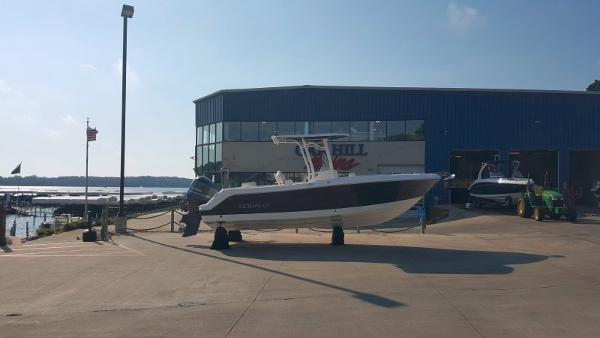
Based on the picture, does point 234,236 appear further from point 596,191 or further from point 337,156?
point 596,191

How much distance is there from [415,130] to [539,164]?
9.57 metres

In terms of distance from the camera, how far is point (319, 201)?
613 inches

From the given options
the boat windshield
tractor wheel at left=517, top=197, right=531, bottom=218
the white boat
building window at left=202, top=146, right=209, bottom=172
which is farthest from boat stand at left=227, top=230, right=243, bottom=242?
building window at left=202, top=146, right=209, bottom=172

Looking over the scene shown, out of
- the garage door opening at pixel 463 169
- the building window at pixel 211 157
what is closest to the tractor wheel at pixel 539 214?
the garage door opening at pixel 463 169

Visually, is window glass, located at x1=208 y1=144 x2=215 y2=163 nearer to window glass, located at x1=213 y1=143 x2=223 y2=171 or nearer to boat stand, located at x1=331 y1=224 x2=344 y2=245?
window glass, located at x1=213 y1=143 x2=223 y2=171

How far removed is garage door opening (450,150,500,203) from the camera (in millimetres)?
40969

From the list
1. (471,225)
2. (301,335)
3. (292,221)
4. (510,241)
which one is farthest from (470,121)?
(301,335)

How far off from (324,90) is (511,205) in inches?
577

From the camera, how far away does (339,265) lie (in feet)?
39.9

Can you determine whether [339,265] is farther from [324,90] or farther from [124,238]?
[324,90]

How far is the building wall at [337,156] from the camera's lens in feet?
129

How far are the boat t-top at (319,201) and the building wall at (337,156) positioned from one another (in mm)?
22584

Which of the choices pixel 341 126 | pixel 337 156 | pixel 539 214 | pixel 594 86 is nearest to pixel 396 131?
pixel 341 126

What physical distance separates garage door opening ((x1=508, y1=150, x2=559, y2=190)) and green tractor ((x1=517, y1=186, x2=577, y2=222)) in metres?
12.5
